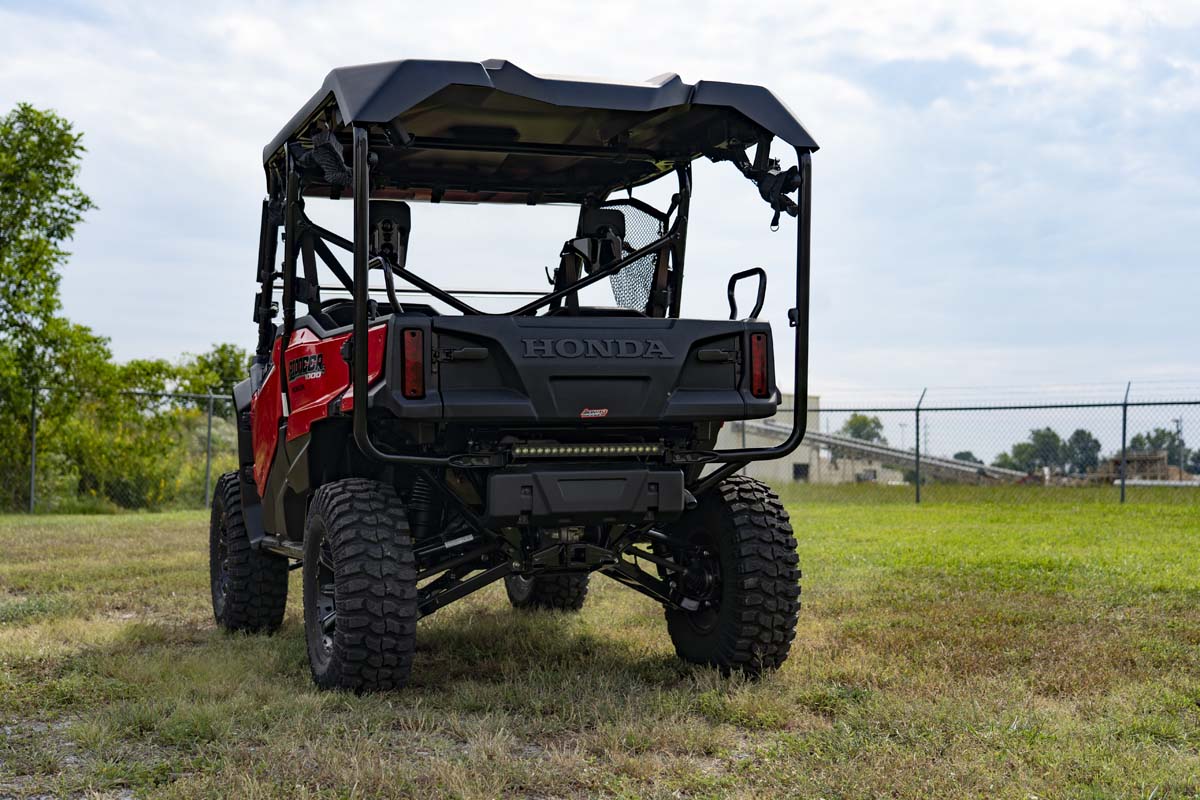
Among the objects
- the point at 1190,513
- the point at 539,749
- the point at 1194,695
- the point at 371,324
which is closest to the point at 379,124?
the point at 371,324

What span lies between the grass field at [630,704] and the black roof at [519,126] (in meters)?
2.34

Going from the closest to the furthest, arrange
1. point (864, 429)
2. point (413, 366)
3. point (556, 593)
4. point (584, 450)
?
point (413, 366) → point (584, 450) → point (556, 593) → point (864, 429)

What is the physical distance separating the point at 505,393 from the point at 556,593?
10.1 ft

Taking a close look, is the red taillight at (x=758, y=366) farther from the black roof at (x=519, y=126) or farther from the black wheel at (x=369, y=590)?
the black wheel at (x=369, y=590)

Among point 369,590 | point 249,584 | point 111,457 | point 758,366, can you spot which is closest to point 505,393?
point 369,590

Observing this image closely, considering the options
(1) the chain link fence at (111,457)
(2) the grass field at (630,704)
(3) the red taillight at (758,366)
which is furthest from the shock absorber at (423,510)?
(1) the chain link fence at (111,457)

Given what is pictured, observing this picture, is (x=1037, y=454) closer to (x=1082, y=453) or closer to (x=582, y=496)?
(x=1082, y=453)

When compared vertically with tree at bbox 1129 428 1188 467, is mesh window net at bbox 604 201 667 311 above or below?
above

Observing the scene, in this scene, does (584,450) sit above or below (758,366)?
below

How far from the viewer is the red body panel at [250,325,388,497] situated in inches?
197

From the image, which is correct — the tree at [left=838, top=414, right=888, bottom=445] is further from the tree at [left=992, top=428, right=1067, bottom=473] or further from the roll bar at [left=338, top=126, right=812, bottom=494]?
the roll bar at [left=338, top=126, right=812, bottom=494]

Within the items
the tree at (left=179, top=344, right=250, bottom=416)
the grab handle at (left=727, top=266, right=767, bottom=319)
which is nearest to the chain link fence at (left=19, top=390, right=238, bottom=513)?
the tree at (left=179, top=344, right=250, bottom=416)

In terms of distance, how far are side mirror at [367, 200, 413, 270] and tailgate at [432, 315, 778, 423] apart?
124 centimetres

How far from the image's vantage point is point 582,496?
16.4 feet
